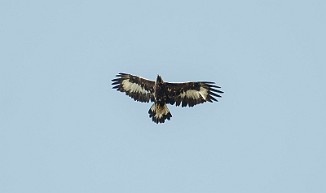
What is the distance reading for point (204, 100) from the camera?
40406 millimetres

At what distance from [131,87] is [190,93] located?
8.75 ft

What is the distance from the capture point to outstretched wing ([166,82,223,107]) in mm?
40344

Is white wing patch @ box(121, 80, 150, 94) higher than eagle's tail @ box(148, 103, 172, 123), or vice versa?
white wing patch @ box(121, 80, 150, 94)

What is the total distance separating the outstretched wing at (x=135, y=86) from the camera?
41094 millimetres

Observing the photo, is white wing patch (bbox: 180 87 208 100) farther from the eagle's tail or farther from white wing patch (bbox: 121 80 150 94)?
white wing patch (bbox: 121 80 150 94)

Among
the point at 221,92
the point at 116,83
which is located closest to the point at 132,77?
the point at 116,83

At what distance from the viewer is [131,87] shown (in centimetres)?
4156

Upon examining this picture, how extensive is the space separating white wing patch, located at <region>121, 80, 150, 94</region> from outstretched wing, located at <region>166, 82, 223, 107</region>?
4.23 ft

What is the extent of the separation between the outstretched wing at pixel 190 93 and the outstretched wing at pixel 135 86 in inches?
36.9

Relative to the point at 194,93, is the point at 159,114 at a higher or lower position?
lower

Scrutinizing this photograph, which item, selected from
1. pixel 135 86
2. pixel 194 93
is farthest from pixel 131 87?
pixel 194 93

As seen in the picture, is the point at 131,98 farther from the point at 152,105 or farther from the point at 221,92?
the point at 221,92

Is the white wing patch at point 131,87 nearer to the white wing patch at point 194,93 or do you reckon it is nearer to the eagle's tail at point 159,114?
the eagle's tail at point 159,114

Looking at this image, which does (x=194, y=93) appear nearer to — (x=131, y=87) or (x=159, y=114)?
(x=159, y=114)
